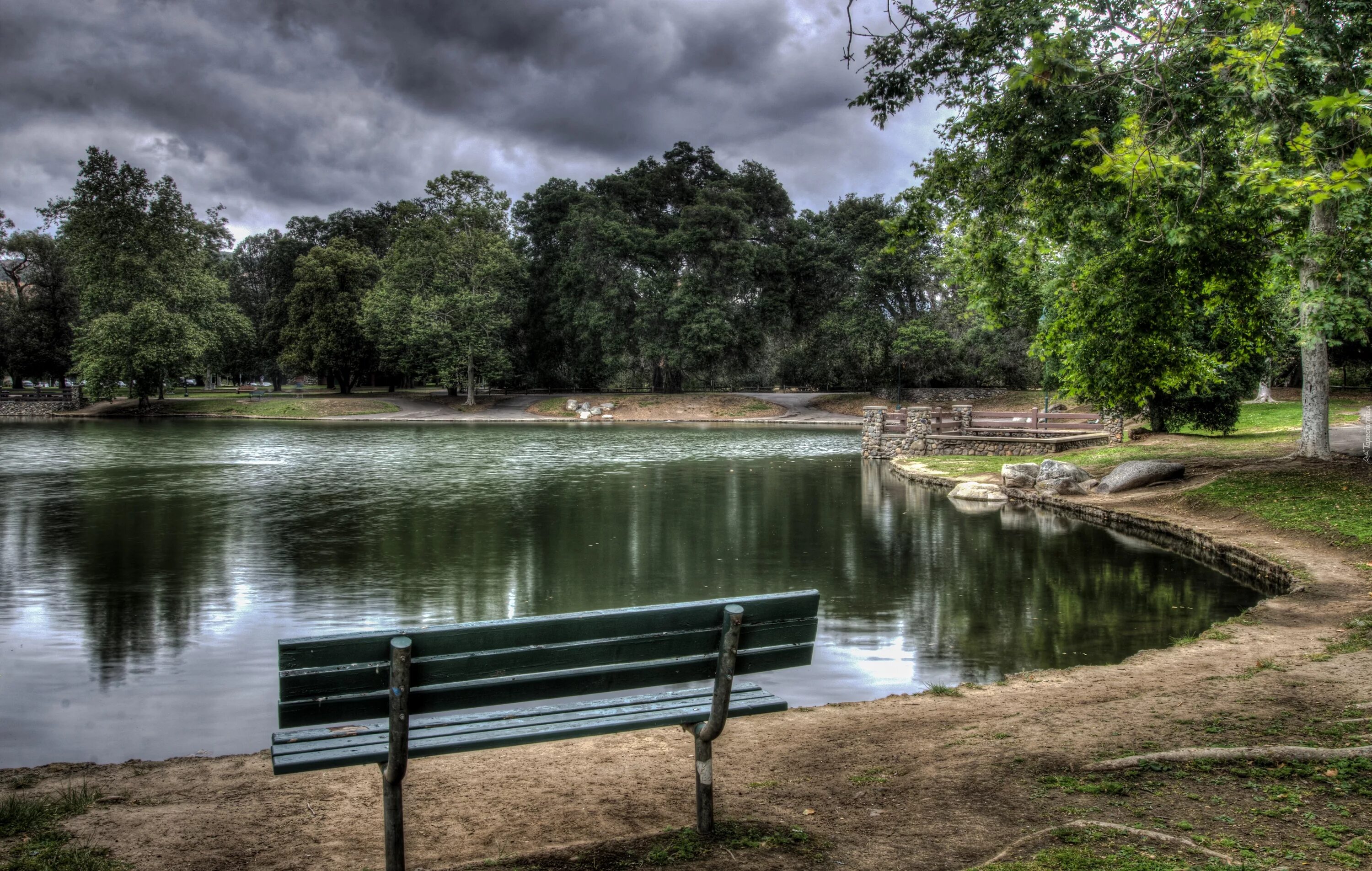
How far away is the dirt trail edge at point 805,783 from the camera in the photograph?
3.42 m

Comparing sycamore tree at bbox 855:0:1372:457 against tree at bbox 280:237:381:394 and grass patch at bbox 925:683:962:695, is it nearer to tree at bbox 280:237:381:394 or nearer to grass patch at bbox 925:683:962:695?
grass patch at bbox 925:683:962:695

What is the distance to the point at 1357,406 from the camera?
1248 inches

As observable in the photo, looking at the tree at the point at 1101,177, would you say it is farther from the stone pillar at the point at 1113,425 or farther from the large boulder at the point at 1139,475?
the stone pillar at the point at 1113,425

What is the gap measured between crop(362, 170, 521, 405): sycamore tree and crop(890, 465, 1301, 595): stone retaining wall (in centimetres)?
3927

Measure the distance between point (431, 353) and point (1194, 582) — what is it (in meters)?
46.8

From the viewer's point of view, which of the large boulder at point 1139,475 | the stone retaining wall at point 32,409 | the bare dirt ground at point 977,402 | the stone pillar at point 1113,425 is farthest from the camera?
the stone retaining wall at point 32,409

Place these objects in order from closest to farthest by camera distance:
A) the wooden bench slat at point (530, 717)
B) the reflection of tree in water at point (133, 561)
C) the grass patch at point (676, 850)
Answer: the grass patch at point (676, 850) → the wooden bench slat at point (530, 717) → the reflection of tree in water at point (133, 561)

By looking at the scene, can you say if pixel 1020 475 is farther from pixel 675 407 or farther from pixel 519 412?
pixel 519 412

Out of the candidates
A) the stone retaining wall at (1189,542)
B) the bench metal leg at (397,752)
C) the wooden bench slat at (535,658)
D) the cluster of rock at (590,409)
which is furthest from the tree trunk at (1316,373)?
the cluster of rock at (590,409)

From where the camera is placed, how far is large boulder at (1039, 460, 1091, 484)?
1681 cm

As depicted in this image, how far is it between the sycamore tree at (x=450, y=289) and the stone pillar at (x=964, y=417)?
32381 mm

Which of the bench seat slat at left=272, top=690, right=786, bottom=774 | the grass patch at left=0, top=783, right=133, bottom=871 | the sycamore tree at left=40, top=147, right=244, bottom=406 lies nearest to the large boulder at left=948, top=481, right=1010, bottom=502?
the bench seat slat at left=272, top=690, right=786, bottom=774

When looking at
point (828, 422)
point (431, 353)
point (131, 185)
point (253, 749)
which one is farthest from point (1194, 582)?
point (131, 185)

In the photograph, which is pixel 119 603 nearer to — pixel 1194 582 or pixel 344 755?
pixel 344 755
